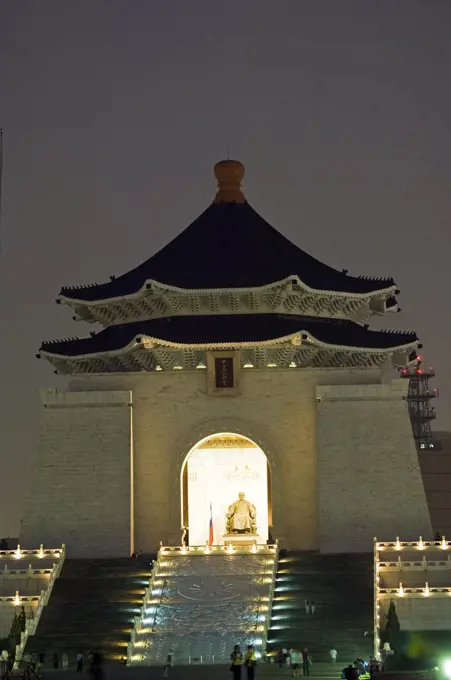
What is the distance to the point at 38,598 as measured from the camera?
38406 millimetres

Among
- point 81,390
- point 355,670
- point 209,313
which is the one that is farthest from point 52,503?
point 355,670

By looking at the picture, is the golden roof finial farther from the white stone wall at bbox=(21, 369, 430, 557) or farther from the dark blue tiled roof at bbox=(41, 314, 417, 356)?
the white stone wall at bbox=(21, 369, 430, 557)

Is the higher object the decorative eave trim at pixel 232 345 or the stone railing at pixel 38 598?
the decorative eave trim at pixel 232 345

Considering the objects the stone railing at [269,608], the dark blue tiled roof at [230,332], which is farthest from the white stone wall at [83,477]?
the stone railing at [269,608]

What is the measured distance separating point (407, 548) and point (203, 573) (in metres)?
5.16

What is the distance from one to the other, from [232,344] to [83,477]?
5.42 m

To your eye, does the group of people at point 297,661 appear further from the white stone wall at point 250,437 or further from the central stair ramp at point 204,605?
the white stone wall at point 250,437

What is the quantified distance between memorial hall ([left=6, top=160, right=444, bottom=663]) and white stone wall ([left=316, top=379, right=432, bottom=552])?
0.04 metres

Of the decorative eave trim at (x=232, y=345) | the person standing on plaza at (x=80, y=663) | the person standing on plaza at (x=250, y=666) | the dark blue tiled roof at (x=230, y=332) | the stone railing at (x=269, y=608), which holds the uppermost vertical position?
the dark blue tiled roof at (x=230, y=332)

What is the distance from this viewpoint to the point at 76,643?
36531mm

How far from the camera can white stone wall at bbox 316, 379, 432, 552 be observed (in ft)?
138

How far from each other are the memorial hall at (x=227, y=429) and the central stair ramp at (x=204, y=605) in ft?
0.35

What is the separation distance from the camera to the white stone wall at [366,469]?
42031 millimetres

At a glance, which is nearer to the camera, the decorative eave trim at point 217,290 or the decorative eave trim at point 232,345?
the decorative eave trim at point 232,345
